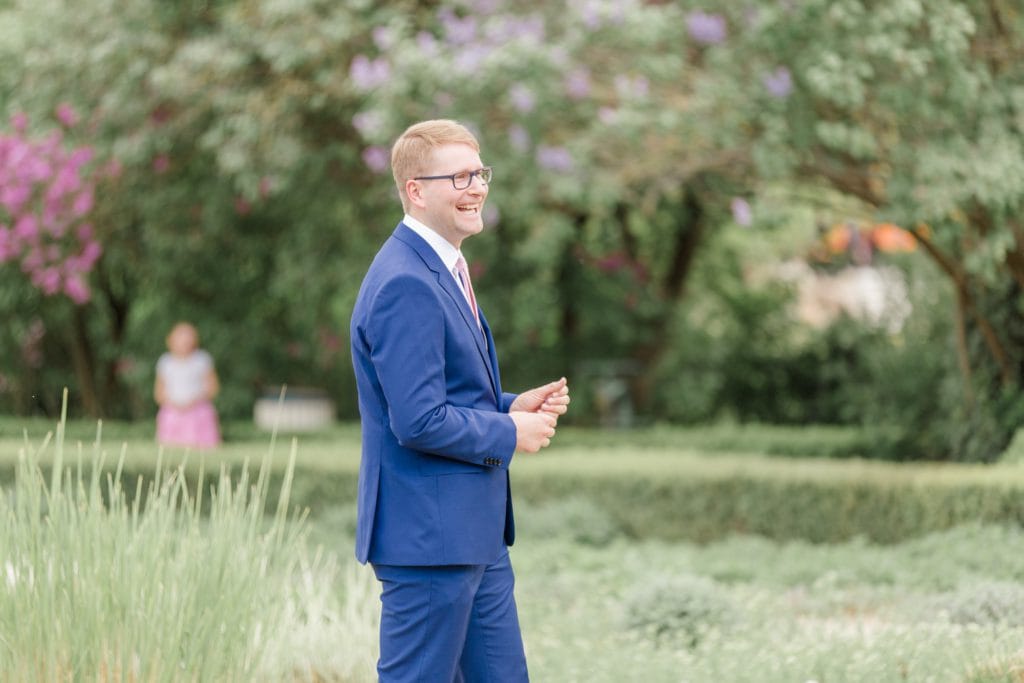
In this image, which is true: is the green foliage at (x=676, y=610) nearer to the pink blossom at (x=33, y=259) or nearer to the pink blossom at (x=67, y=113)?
the pink blossom at (x=67, y=113)

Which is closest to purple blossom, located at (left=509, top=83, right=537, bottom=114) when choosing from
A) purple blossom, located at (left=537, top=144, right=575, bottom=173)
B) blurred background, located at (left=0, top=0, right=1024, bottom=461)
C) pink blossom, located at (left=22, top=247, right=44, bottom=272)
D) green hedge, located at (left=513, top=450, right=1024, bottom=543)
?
blurred background, located at (left=0, top=0, right=1024, bottom=461)

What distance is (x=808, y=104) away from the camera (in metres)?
9.27

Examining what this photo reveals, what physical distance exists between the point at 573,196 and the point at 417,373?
6.45 meters

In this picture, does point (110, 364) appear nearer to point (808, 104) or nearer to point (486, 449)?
point (808, 104)

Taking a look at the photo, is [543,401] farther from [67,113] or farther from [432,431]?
[67,113]

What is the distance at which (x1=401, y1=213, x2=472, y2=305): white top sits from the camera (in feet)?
11.1

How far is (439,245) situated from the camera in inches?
133

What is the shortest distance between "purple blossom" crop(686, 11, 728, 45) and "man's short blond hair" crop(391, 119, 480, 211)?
19.1ft

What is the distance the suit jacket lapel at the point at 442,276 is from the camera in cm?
332

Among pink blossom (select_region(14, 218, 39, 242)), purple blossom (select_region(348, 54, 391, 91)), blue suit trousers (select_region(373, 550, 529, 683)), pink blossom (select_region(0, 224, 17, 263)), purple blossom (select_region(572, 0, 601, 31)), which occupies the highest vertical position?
purple blossom (select_region(572, 0, 601, 31))

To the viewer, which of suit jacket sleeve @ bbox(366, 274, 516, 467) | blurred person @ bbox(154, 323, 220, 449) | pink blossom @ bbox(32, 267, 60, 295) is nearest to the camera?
suit jacket sleeve @ bbox(366, 274, 516, 467)

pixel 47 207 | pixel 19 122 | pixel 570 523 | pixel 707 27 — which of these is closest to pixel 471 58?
pixel 707 27

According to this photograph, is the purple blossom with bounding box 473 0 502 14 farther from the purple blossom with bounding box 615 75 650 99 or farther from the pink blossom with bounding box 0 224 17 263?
the pink blossom with bounding box 0 224 17 263

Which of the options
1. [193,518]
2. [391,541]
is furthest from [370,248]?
[391,541]
